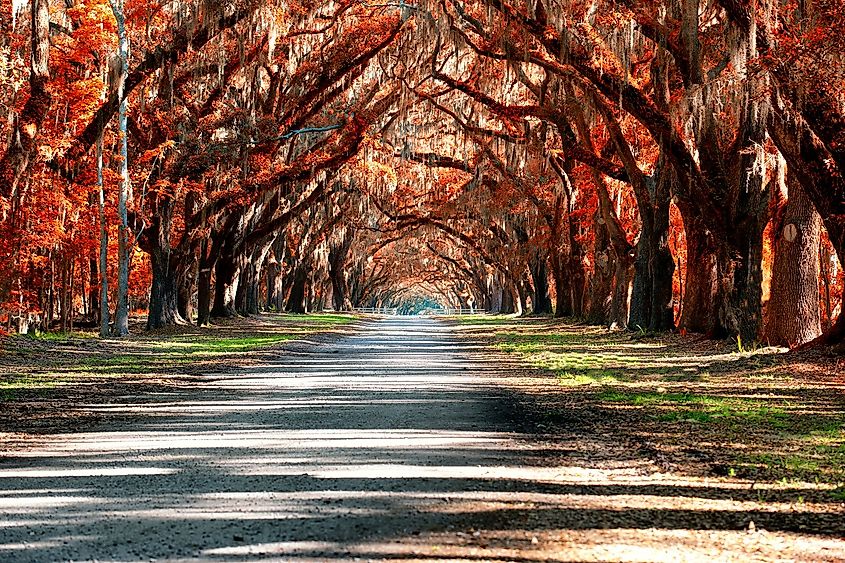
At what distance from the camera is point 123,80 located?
2339 cm

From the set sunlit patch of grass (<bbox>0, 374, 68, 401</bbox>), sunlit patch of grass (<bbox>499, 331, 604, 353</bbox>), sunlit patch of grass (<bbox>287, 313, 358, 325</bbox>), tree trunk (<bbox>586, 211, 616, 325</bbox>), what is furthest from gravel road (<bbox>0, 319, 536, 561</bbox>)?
sunlit patch of grass (<bbox>287, 313, 358, 325</bbox>)

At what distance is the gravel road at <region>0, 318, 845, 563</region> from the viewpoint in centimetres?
491

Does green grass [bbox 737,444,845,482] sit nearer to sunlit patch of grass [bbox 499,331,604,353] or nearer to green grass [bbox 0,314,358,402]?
green grass [bbox 0,314,358,402]

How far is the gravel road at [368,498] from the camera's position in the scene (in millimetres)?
4910

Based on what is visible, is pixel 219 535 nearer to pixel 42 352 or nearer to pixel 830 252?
pixel 42 352

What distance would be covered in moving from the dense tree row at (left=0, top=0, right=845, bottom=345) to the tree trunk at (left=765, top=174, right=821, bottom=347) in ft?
0.13

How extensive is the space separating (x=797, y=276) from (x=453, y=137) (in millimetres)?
28001

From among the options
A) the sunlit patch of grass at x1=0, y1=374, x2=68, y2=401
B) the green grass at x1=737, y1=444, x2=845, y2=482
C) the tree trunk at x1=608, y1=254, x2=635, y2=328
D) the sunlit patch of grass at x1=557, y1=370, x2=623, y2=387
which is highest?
the tree trunk at x1=608, y1=254, x2=635, y2=328

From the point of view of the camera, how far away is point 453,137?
4591 cm

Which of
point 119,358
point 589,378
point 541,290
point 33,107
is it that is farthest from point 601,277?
point 33,107

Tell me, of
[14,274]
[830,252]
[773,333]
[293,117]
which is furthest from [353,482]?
[830,252]

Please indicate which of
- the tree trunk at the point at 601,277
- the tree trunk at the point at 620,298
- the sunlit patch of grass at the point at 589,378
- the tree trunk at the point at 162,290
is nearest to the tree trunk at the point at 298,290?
the tree trunk at the point at 601,277

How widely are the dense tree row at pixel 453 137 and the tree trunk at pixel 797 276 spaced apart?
38 mm

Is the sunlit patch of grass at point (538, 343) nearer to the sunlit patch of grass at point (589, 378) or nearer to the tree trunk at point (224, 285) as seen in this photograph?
the sunlit patch of grass at point (589, 378)
